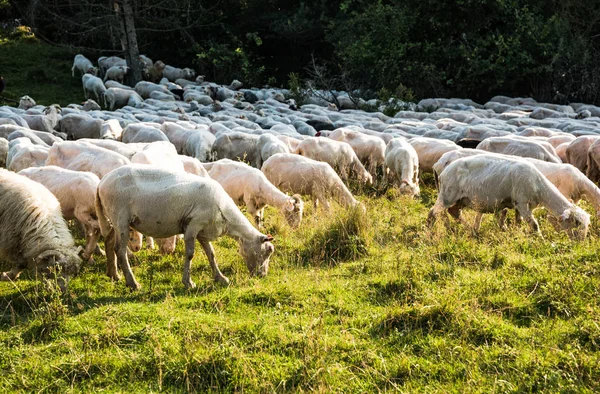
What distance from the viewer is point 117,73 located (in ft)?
114

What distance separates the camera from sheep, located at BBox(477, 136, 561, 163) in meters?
12.8

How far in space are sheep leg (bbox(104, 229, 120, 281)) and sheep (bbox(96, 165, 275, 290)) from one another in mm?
110

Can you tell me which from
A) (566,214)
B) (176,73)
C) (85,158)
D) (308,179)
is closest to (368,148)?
(308,179)

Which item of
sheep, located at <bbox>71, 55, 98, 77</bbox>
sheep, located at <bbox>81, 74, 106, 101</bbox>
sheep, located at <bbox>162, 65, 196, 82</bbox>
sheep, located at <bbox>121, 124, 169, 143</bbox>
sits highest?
sheep, located at <bbox>121, 124, 169, 143</bbox>

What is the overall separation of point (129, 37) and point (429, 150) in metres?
20.9

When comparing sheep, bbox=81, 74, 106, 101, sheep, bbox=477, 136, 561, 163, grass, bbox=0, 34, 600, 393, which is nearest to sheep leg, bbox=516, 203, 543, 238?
grass, bbox=0, 34, 600, 393

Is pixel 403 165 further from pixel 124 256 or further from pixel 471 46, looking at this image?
pixel 471 46

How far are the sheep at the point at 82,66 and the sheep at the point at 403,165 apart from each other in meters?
24.5

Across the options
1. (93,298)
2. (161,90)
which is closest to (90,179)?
(93,298)

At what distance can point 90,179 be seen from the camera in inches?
348

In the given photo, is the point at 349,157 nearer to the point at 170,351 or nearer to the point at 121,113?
the point at 170,351

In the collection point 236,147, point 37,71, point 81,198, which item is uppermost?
point 81,198

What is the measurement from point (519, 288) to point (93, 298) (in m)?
4.40

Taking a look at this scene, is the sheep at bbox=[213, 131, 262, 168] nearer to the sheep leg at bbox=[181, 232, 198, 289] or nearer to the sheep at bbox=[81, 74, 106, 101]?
the sheep leg at bbox=[181, 232, 198, 289]
